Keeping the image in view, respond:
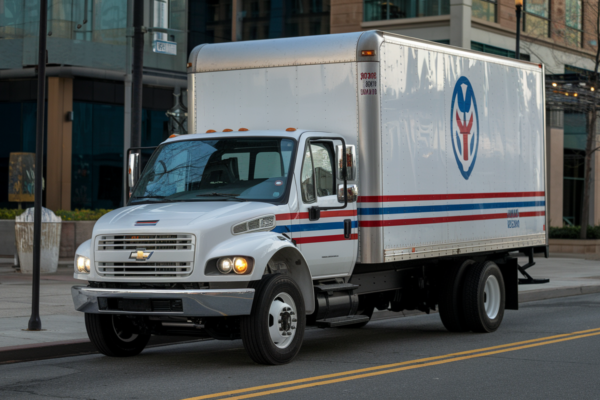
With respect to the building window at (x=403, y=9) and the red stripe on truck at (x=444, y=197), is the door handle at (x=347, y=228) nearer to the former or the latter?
the red stripe on truck at (x=444, y=197)

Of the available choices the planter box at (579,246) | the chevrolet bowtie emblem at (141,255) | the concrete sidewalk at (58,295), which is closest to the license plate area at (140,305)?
the chevrolet bowtie emblem at (141,255)

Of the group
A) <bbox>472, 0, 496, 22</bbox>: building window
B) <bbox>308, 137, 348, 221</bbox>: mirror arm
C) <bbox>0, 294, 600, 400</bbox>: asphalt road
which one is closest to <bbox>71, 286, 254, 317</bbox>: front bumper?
<bbox>0, 294, 600, 400</bbox>: asphalt road

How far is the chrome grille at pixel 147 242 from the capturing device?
8.72 metres

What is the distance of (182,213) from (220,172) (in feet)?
3.20

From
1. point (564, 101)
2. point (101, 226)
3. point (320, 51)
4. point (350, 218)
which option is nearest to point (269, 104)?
point (320, 51)

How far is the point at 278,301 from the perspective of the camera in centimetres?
912

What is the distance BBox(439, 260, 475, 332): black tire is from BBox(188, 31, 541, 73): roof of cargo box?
2.99 m

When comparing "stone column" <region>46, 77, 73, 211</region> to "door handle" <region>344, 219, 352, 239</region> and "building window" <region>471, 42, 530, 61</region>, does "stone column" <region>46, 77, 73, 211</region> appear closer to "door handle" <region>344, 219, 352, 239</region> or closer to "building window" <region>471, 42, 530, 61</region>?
"building window" <region>471, 42, 530, 61</region>

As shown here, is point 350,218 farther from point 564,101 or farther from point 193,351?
point 564,101

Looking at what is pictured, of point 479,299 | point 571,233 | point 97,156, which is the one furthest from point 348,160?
point 571,233

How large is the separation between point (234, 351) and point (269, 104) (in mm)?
2958

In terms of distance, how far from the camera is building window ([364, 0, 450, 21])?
Result: 3014 cm

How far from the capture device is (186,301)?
859 cm

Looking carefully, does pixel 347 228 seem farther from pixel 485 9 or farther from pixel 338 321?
pixel 485 9
